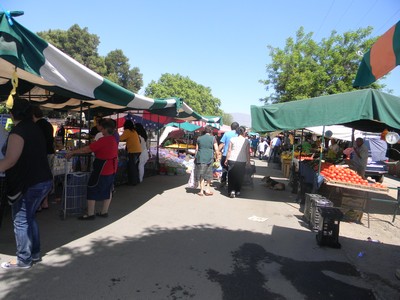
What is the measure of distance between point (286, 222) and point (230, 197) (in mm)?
2345

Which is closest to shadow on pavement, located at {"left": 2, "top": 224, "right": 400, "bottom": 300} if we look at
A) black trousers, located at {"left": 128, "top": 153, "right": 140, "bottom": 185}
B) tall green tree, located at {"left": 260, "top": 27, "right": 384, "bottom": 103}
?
black trousers, located at {"left": 128, "top": 153, "right": 140, "bottom": 185}

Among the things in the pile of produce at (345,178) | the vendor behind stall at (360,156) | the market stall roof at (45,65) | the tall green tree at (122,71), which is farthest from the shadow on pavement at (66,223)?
the tall green tree at (122,71)

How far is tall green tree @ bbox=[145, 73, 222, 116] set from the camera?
51.8 meters

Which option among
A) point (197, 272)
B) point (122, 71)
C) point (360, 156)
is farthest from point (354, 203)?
point (122, 71)

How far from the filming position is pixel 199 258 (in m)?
4.33

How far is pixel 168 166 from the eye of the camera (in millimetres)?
12375

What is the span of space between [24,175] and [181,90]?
50667 mm

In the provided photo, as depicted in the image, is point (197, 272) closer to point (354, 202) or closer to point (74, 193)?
point (74, 193)

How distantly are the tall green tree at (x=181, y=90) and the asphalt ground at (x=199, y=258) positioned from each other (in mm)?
45330

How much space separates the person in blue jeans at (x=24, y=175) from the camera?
3357 millimetres

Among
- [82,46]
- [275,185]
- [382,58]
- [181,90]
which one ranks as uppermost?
[82,46]

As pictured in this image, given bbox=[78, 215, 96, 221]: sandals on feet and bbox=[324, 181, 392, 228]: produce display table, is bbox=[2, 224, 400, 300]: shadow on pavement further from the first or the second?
bbox=[324, 181, 392, 228]: produce display table

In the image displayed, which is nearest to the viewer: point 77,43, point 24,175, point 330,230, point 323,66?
point 24,175

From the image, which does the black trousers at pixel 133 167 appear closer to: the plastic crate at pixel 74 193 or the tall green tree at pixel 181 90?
the plastic crate at pixel 74 193
